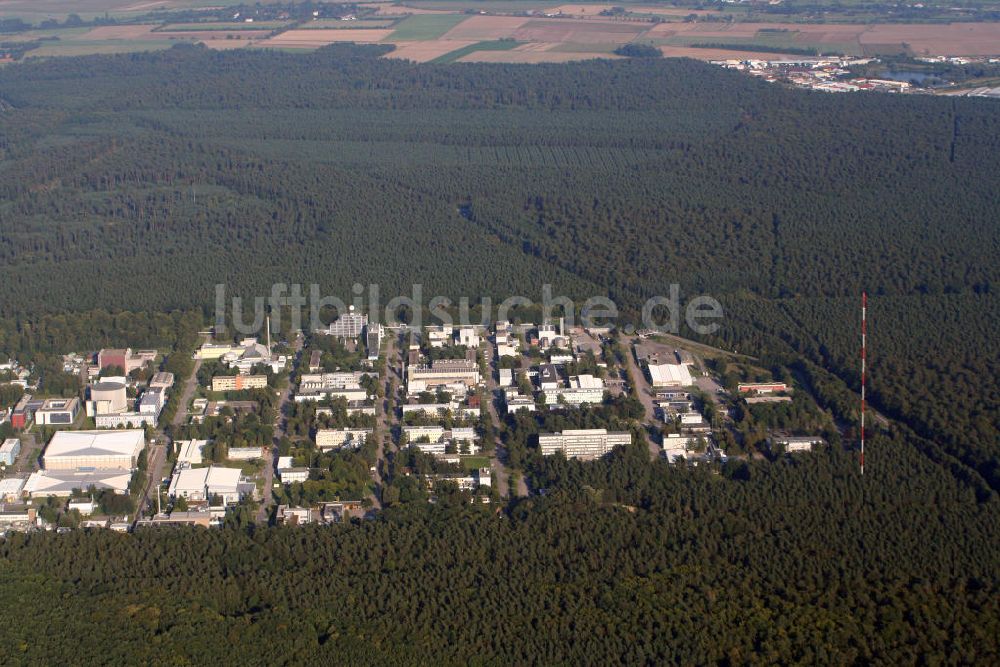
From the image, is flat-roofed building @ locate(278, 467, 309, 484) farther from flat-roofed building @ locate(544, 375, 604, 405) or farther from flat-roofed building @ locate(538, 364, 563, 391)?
flat-roofed building @ locate(538, 364, 563, 391)

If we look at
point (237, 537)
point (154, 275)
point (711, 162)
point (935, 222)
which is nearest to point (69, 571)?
point (237, 537)

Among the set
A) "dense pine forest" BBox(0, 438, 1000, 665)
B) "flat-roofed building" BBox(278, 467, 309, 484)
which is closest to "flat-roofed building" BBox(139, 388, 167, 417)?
"flat-roofed building" BBox(278, 467, 309, 484)

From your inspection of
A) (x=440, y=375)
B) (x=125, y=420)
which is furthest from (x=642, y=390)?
(x=125, y=420)

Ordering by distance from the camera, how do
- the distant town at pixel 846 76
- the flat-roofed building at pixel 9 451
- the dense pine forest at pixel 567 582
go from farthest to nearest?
the distant town at pixel 846 76
the flat-roofed building at pixel 9 451
the dense pine forest at pixel 567 582

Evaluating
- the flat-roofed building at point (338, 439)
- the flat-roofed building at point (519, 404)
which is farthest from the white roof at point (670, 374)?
the flat-roofed building at point (338, 439)

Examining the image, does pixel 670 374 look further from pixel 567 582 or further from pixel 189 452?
pixel 189 452

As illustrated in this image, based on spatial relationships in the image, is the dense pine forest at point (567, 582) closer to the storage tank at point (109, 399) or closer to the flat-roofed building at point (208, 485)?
the flat-roofed building at point (208, 485)

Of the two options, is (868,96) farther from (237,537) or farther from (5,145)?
(237,537)
